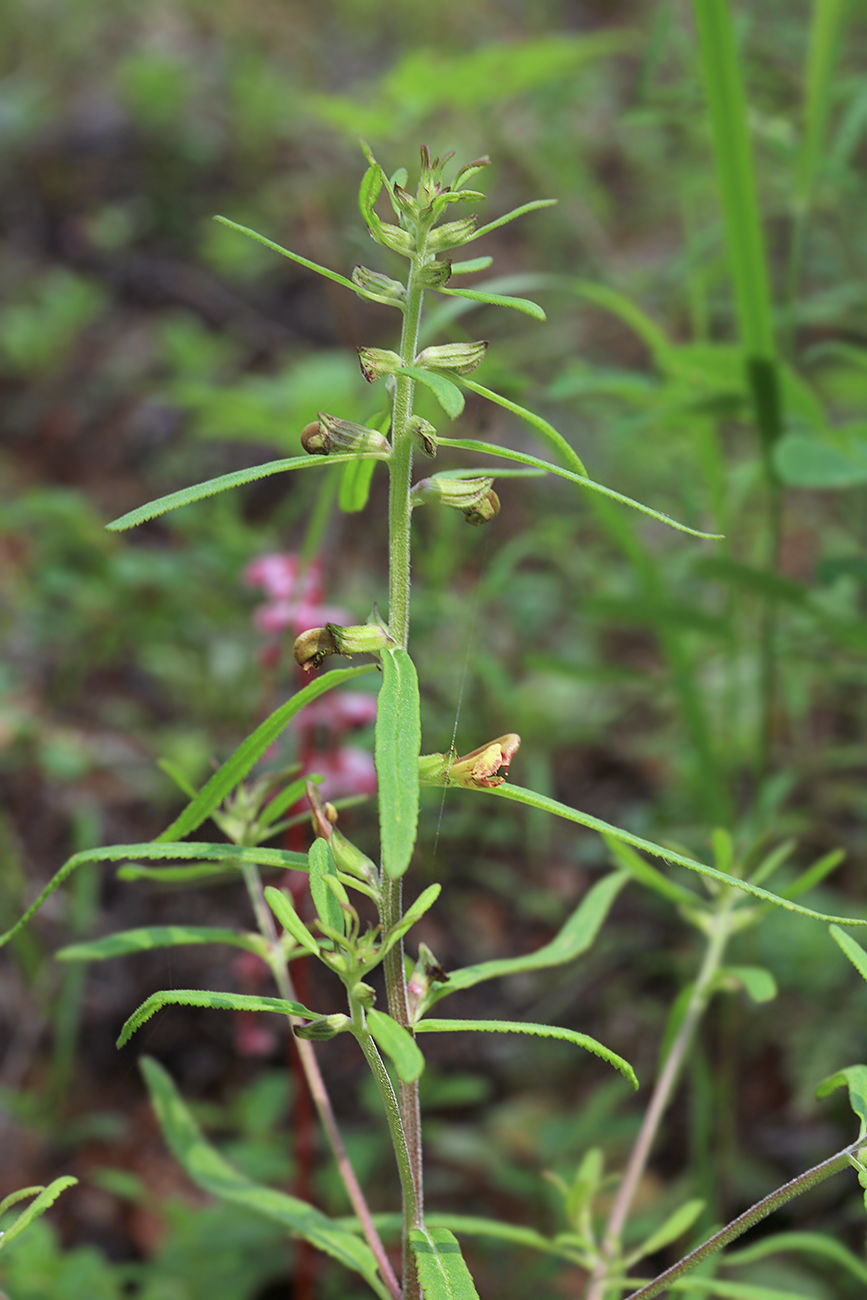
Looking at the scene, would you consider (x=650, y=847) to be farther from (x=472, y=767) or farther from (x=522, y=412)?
(x=522, y=412)

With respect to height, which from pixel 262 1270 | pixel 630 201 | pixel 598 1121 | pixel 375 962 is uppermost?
pixel 630 201

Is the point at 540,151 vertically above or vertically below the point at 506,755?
above

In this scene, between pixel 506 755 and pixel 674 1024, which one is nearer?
pixel 506 755

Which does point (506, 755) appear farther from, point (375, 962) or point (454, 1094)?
point (454, 1094)

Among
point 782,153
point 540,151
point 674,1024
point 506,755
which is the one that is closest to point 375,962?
point 506,755

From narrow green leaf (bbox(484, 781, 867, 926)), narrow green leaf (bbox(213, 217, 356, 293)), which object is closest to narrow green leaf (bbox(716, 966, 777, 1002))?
narrow green leaf (bbox(484, 781, 867, 926))

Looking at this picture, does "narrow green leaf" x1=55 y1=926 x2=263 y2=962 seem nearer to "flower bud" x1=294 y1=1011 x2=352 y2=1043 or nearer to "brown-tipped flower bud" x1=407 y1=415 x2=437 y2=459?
"flower bud" x1=294 y1=1011 x2=352 y2=1043

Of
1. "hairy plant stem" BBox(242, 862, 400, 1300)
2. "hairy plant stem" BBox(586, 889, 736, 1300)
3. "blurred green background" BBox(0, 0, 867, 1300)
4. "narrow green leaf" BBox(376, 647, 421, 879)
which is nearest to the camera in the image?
"narrow green leaf" BBox(376, 647, 421, 879)
